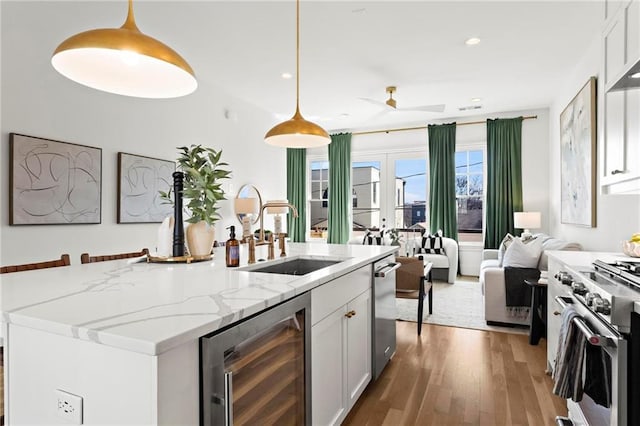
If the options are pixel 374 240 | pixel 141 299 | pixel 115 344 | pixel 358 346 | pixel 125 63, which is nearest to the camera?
pixel 115 344

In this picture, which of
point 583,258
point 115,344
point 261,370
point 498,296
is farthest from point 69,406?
point 498,296

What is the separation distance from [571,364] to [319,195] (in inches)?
259

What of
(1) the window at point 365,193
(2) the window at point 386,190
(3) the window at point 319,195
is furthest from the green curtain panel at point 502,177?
(3) the window at point 319,195

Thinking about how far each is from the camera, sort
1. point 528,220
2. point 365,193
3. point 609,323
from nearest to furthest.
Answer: point 609,323
point 528,220
point 365,193

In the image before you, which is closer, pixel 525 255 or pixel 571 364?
pixel 571 364

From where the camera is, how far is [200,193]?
2041mm

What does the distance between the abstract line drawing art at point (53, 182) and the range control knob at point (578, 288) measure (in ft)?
12.9

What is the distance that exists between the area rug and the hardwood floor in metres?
0.38

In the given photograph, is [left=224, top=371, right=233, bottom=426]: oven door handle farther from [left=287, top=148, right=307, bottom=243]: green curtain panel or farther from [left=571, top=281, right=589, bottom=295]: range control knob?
[left=287, top=148, right=307, bottom=243]: green curtain panel

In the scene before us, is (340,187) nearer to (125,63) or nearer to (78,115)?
(78,115)

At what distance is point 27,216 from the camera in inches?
121

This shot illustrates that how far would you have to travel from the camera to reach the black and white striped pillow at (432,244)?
619 centimetres

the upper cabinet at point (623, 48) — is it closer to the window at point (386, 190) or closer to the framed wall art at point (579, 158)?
the framed wall art at point (579, 158)

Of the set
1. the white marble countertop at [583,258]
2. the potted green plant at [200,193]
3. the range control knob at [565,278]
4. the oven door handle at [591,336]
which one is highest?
the potted green plant at [200,193]
